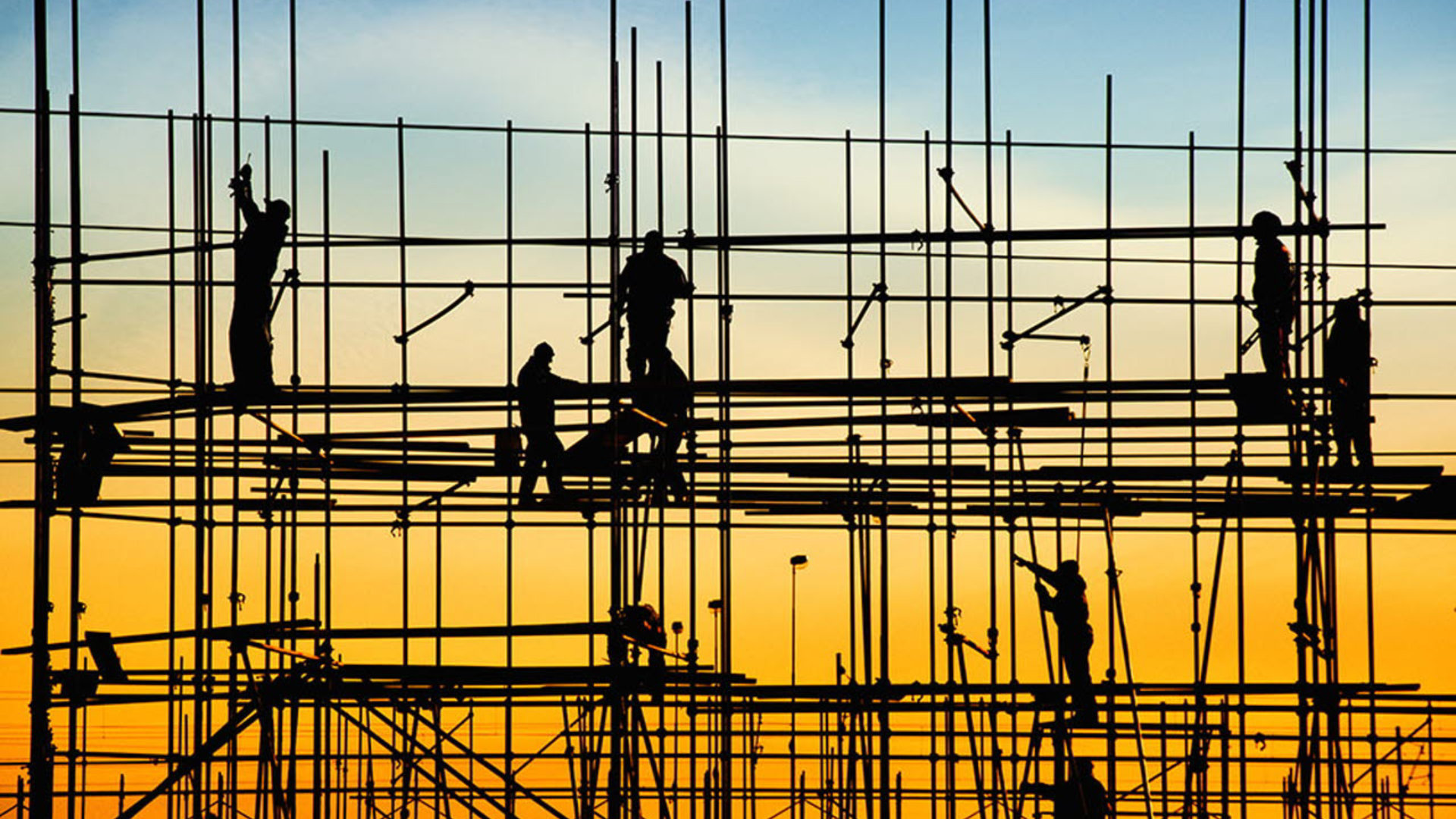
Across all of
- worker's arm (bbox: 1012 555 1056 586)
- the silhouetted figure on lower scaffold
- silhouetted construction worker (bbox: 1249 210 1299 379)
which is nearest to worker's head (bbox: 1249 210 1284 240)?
silhouetted construction worker (bbox: 1249 210 1299 379)

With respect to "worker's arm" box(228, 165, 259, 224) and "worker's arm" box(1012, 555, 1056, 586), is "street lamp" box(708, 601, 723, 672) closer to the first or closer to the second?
"worker's arm" box(1012, 555, 1056, 586)

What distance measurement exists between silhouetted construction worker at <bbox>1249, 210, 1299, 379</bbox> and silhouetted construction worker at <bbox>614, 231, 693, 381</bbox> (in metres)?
3.87

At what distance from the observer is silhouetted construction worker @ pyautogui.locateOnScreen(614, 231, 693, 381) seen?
14555 mm

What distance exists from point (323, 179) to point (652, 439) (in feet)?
13.0

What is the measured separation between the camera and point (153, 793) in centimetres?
1295

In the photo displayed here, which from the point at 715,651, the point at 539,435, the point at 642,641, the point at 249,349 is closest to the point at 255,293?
the point at 249,349

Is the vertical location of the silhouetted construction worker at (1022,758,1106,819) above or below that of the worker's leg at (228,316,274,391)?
below

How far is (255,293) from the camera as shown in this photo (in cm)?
1370

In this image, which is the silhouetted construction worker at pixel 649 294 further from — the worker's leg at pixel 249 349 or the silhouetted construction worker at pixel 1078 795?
the silhouetted construction worker at pixel 1078 795

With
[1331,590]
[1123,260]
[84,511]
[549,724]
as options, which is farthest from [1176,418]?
[549,724]

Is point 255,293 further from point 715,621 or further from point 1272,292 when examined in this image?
point 1272,292

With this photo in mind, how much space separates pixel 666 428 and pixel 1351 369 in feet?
14.7

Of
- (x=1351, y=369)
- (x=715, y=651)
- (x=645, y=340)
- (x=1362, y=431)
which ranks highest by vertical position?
(x=645, y=340)

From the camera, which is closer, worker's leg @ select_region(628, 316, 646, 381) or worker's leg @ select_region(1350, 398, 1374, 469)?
worker's leg @ select_region(1350, 398, 1374, 469)
